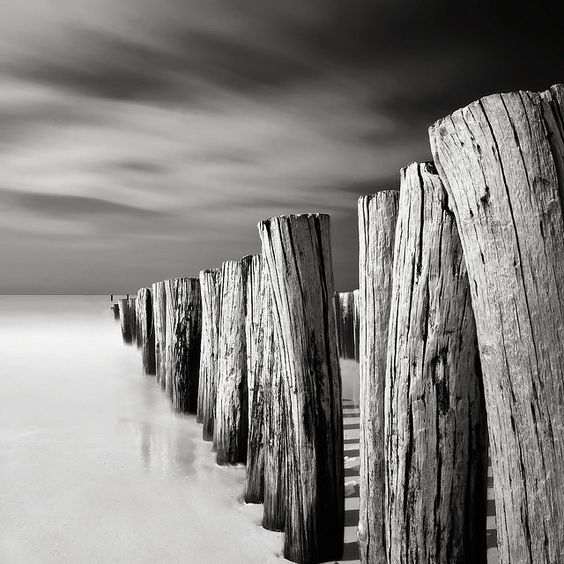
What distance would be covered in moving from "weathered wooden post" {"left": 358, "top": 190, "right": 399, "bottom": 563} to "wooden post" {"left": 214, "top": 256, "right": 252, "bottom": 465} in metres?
1.41

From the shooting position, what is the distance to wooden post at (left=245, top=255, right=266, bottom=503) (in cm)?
273

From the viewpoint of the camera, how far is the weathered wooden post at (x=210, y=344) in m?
3.92

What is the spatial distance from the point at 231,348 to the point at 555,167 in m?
2.47

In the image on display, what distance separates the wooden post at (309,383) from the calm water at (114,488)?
244 millimetres

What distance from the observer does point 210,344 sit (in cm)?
405

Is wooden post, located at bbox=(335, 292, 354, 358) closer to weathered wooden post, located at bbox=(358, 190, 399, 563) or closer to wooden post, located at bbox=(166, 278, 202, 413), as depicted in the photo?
wooden post, located at bbox=(166, 278, 202, 413)

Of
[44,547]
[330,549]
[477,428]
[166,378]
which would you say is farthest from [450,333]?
[166,378]

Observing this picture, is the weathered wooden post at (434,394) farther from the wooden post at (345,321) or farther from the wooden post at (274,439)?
the wooden post at (345,321)

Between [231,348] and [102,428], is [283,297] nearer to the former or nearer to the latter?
[231,348]

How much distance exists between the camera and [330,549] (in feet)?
7.09

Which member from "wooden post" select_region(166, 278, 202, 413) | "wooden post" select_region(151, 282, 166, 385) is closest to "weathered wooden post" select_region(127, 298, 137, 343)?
"wooden post" select_region(151, 282, 166, 385)

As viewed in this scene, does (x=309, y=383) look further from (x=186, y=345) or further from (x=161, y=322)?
(x=161, y=322)

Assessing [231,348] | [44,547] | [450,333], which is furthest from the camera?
[231,348]

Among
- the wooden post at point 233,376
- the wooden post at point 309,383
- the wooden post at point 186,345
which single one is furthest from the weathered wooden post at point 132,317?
the wooden post at point 309,383
